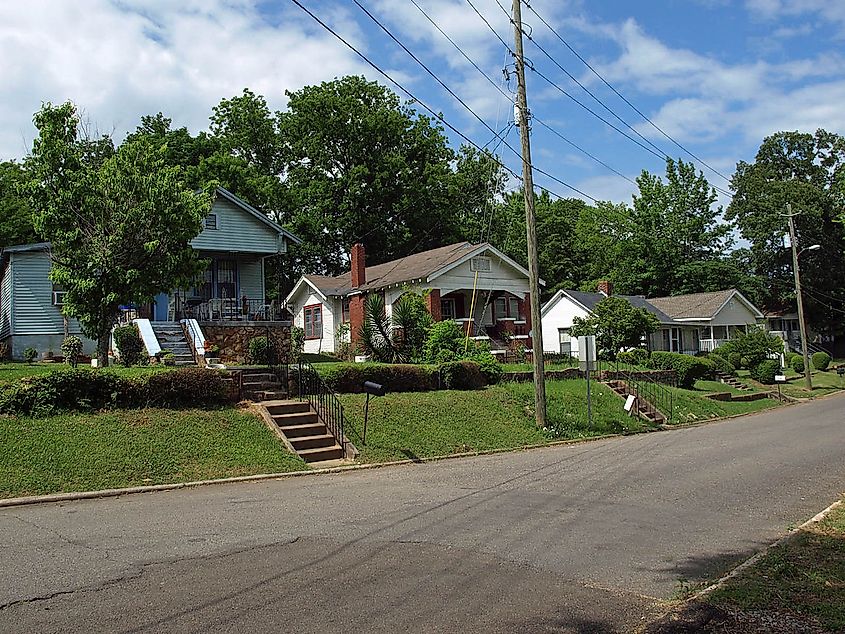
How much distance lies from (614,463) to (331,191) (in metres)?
40.4

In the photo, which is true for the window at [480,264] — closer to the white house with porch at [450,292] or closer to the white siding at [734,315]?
the white house with porch at [450,292]

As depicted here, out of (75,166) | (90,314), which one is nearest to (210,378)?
(90,314)

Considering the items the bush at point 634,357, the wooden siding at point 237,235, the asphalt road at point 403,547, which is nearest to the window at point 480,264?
the bush at point 634,357

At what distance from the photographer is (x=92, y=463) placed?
12914mm

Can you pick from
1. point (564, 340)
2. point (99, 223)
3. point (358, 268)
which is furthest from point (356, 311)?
point (564, 340)

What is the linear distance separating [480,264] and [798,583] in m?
28.5

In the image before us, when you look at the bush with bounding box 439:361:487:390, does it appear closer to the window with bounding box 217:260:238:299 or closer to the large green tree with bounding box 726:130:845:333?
the window with bounding box 217:260:238:299

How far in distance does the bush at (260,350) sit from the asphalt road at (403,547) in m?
10.8

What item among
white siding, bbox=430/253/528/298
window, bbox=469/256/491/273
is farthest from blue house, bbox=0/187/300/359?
window, bbox=469/256/491/273

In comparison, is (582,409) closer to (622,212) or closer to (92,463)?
(92,463)

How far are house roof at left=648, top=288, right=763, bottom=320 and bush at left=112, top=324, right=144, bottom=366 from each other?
37822mm

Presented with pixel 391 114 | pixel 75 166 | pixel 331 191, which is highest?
pixel 391 114

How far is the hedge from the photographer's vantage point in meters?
14.4

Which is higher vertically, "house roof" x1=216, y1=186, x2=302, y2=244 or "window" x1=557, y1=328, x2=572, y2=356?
"house roof" x1=216, y1=186, x2=302, y2=244
